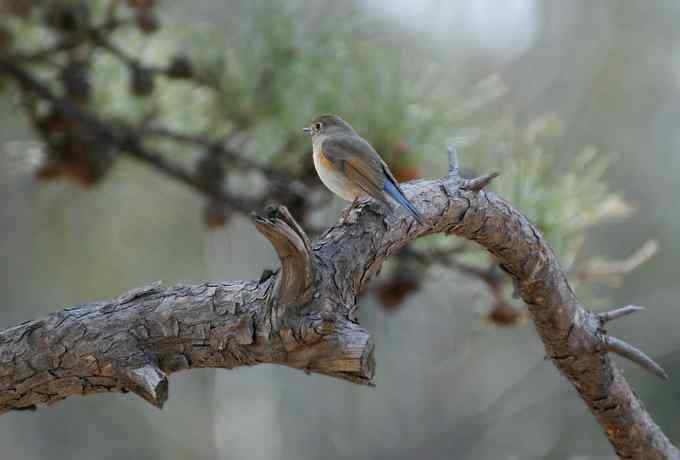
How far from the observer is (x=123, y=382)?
1.16 m

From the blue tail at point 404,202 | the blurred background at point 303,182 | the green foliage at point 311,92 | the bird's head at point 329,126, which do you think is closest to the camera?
the blue tail at point 404,202

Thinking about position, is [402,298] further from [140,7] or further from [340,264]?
[340,264]

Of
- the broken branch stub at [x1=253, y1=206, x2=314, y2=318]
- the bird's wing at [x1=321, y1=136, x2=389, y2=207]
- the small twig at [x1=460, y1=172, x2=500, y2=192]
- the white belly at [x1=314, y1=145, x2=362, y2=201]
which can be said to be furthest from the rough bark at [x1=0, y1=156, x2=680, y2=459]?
the white belly at [x1=314, y1=145, x2=362, y2=201]

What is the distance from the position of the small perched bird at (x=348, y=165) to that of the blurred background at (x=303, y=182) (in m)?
0.42

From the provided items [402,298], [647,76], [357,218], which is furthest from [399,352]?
Result: [357,218]

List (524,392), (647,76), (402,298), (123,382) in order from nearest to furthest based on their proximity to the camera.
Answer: (123,382), (402,298), (524,392), (647,76)

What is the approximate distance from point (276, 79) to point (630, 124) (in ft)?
15.4

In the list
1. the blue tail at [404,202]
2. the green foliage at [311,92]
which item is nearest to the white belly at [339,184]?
the blue tail at [404,202]

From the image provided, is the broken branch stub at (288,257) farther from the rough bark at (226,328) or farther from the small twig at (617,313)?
the small twig at (617,313)

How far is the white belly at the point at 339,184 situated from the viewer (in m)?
1.80

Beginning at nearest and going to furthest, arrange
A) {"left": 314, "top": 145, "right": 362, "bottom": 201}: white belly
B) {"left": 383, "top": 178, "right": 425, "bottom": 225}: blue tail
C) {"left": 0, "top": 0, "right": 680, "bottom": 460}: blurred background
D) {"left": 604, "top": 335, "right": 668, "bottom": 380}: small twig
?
{"left": 383, "top": 178, "right": 425, "bottom": 225}: blue tail
{"left": 604, "top": 335, "right": 668, "bottom": 380}: small twig
{"left": 314, "top": 145, "right": 362, "bottom": 201}: white belly
{"left": 0, "top": 0, "right": 680, "bottom": 460}: blurred background

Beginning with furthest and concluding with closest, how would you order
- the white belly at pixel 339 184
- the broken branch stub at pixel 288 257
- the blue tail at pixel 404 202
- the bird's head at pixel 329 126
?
the bird's head at pixel 329 126 → the white belly at pixel 339 184 → the blue tail at pixel 404 202 → the broken branch stub at pixel 288 257

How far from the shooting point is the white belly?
180cm

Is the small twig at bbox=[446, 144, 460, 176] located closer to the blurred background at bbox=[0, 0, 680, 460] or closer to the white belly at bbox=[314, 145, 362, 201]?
the white belly at bbox=[314, 145, 362, 201]
